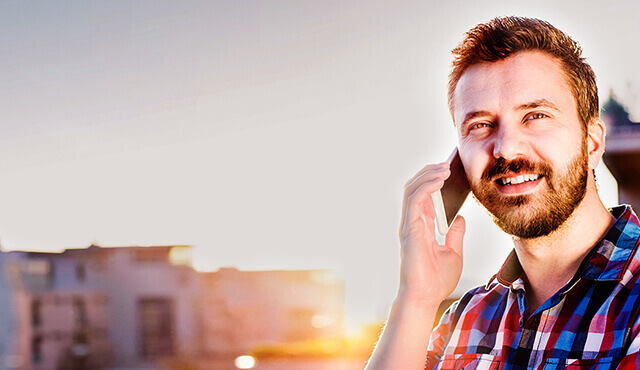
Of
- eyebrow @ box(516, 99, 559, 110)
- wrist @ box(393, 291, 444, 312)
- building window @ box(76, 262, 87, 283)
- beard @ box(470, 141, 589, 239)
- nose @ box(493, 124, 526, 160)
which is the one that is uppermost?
building window @ box(76, 262, 87, 283)

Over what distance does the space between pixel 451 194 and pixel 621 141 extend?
11.4ft

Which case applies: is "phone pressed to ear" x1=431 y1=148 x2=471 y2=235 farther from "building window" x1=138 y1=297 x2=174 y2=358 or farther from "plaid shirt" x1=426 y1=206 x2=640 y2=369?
"building window" x1=138 y1=297 x2=174 y2=358

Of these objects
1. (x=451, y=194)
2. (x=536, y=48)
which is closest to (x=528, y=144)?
(x=536, y=48)

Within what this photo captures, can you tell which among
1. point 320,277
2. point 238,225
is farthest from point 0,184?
point 320,277

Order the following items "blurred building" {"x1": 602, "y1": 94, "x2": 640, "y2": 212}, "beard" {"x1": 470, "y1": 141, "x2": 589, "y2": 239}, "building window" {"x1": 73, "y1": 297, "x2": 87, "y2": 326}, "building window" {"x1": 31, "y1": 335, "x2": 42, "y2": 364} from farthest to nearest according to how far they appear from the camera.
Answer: "building window" {"x1": 73, "y1": 297, "x2": 87, "y2": 326}
"building window" {"x1": 31, "y1": 335, "x2": 42, "y2": 364}
"blurred building" {"x1": 602, "y1": 94, "x2": 640, "y2": 212}
"beard" {"x1": 470, "y1": 141, "x2": 589, "y2": 239}

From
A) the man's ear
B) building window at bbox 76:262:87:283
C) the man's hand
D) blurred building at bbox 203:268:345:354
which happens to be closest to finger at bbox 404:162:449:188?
the man's hand

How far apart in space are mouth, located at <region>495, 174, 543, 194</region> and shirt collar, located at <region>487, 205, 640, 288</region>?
20cm

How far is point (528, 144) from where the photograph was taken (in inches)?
58.2

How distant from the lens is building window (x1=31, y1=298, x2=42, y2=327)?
20.2 m

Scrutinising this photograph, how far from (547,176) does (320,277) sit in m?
22.0

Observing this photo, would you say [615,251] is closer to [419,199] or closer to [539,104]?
[539,104]

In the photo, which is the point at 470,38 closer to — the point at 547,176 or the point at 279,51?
the point at 547,176

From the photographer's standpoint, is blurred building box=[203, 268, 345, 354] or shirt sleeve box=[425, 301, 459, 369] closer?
shirt sleeve box=[425, 301, 459, 369]

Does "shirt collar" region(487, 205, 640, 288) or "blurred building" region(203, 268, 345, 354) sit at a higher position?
"blurred building" region(203, 268, 345, 354)
